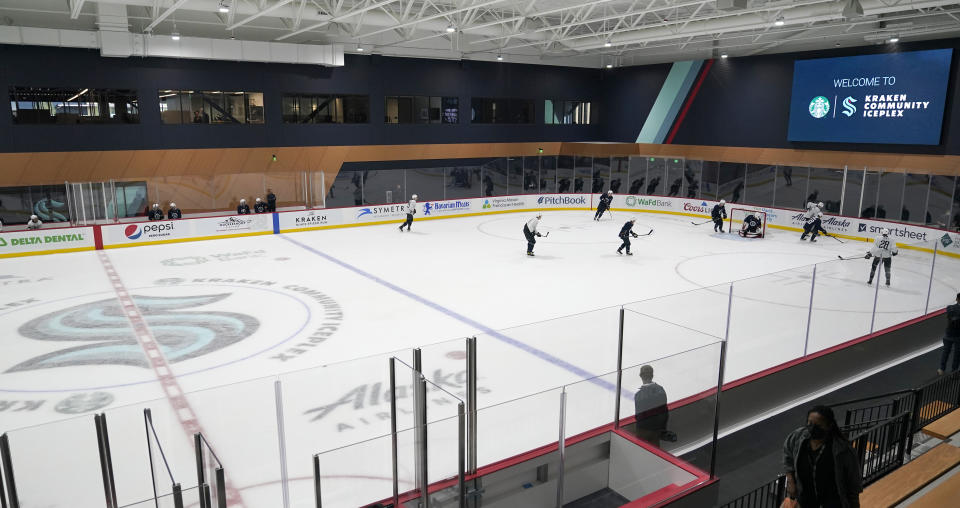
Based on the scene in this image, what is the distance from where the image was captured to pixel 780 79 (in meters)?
25.6

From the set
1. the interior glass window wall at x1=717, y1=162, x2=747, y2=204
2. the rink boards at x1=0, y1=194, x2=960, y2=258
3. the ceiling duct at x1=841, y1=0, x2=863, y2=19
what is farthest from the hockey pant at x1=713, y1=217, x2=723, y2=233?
the ceiling duct at x1=841, y1=0, x2=863, y2=19

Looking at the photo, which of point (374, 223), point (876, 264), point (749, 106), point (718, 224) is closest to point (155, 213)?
point (374, 223)

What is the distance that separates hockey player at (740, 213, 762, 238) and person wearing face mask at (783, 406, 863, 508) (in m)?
16.5

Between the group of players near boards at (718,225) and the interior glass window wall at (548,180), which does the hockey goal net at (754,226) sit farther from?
the interior glass window wall at (548,180)

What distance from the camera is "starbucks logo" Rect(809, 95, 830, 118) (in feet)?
78.4

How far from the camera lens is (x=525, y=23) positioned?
2414 centimetres

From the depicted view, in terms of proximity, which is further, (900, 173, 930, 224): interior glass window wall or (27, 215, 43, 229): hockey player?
(900, 173, 930, 224): interior glass window wall

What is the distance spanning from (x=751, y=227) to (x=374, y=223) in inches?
472

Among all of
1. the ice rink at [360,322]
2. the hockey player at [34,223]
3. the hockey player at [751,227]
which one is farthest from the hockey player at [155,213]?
the hockey player at [751,227]

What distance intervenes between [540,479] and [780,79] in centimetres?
2514

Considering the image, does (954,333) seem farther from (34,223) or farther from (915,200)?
(34,223)

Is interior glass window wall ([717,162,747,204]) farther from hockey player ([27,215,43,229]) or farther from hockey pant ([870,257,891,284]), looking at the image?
hockey player ([27,215,43,229])

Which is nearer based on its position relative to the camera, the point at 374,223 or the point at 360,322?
the point at 360,322

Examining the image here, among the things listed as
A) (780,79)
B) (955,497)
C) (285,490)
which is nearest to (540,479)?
(285,490)
